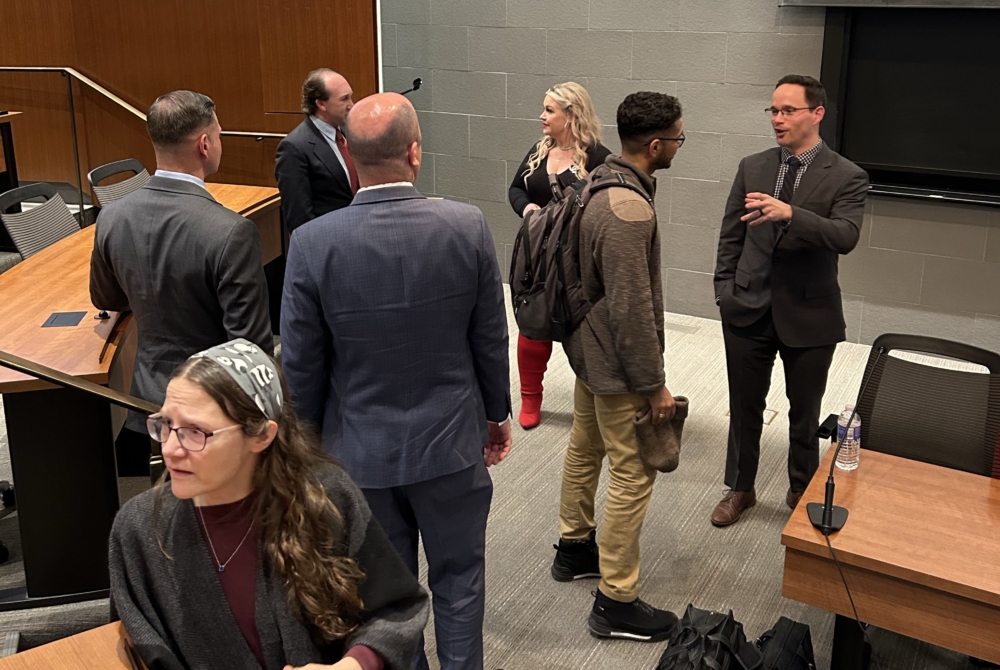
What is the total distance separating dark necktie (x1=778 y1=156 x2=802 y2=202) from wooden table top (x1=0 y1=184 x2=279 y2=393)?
2.23m

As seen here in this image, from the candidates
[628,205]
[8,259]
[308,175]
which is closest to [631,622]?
[628,205]

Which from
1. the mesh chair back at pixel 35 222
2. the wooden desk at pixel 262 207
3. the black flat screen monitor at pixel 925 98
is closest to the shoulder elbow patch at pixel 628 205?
the wooden desk at pixel 262 207

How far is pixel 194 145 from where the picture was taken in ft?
8.94

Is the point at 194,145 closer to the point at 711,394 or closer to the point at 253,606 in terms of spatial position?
the point at 253,606

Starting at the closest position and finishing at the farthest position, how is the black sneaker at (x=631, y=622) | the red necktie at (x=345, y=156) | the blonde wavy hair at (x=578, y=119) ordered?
the black sneaker at (x=631, y=622)
the blonde wavy hair at (x=578, y=119)
the red necktie at (x=345, y=156)

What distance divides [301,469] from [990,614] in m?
1.50

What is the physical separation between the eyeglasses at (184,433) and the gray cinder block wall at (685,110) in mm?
4441

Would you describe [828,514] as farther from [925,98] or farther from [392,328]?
[925,98]

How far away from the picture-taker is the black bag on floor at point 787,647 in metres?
2.51

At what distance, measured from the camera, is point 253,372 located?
156 cm

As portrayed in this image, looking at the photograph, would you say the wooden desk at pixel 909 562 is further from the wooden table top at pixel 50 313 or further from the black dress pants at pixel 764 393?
the wooden table top at pixel 50 313

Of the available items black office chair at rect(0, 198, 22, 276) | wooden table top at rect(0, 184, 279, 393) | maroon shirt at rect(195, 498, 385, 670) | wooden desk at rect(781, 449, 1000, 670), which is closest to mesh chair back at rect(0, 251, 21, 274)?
black office chair at rect(0, 198, 22, 276)

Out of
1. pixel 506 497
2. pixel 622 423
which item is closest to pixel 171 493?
pixel 622 423

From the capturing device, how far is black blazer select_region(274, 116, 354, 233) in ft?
13.3
